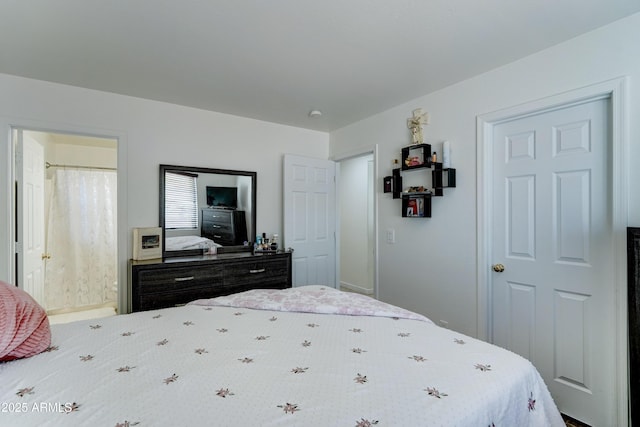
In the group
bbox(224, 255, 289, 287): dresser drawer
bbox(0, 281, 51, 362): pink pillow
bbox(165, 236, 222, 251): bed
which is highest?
bbox(165, 236, 222, 251): bed

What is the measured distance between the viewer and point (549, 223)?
2.12 metres

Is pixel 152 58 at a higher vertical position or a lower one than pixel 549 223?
higher

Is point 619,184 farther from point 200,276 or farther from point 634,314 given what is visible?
point 200,276

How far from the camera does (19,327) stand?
1.19 m

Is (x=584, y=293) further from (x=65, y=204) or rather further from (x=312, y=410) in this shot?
(x=65, y=204)

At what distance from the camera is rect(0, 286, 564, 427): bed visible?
89 cm

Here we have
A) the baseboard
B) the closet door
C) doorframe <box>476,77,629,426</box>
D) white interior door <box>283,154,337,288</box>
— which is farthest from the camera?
the baseboard

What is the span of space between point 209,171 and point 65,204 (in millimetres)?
2257

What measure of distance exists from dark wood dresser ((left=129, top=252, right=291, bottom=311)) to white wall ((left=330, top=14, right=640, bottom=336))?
47.1 inches

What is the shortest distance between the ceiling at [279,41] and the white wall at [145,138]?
170 mm

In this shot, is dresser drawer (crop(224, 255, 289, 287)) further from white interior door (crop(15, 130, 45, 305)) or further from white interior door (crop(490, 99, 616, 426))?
white interior door (crop(490, 99, 616, 426))

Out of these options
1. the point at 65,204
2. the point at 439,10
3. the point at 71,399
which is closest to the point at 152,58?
the point at 439,10

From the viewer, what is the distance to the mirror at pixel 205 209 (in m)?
3.10

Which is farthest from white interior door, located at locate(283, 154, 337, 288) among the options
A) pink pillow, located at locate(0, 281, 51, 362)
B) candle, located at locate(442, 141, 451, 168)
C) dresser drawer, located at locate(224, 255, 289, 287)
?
pink pillow, located at locate(0, 281, 51, 362)
